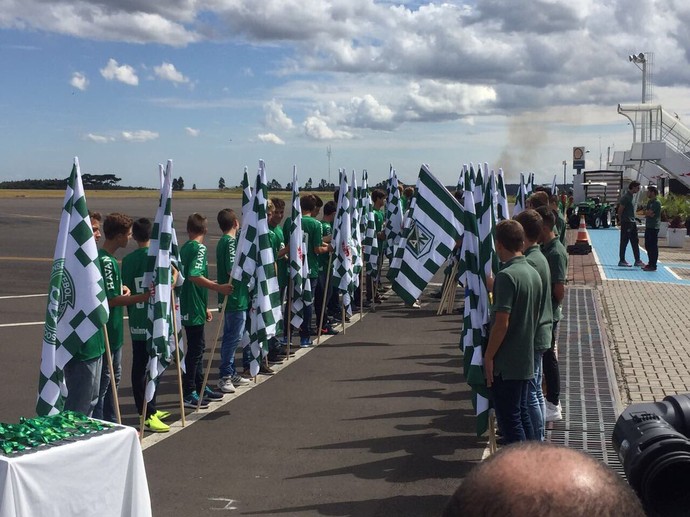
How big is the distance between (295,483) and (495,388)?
171cm

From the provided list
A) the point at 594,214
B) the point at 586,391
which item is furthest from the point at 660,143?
the point at 586,391

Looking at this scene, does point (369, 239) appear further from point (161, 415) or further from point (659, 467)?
point (659, 467)

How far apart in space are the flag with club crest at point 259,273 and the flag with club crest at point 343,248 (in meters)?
3.83

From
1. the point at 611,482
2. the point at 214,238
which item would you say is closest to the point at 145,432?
the point at 611,482

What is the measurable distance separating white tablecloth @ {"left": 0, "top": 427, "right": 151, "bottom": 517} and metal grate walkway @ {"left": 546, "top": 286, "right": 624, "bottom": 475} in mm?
3692

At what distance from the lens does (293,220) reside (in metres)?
11.2

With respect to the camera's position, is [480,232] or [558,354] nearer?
[480,232]

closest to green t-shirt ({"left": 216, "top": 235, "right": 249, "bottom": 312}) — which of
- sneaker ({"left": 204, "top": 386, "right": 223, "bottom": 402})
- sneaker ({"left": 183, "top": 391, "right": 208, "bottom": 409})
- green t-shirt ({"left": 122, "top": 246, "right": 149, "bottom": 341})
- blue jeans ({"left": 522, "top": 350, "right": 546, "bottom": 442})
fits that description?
sneaker ({"left": 204, "top": 386, "right": 223, "bottom": 402})

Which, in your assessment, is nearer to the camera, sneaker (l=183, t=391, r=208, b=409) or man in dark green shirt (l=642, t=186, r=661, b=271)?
sneaker (l=183, t=391, r=208, b=409)

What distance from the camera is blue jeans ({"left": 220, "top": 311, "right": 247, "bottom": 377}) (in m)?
9.24

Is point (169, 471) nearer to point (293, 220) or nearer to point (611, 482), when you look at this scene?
point (293, 220)

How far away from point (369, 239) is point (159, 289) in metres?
9.12

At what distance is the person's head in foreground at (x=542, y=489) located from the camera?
1131mm

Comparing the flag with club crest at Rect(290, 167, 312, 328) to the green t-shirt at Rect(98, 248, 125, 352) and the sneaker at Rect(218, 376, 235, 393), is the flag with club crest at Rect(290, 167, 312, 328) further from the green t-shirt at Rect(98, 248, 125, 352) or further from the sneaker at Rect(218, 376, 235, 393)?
the green t-shirt at Rect(98, 248, 125, 352)
